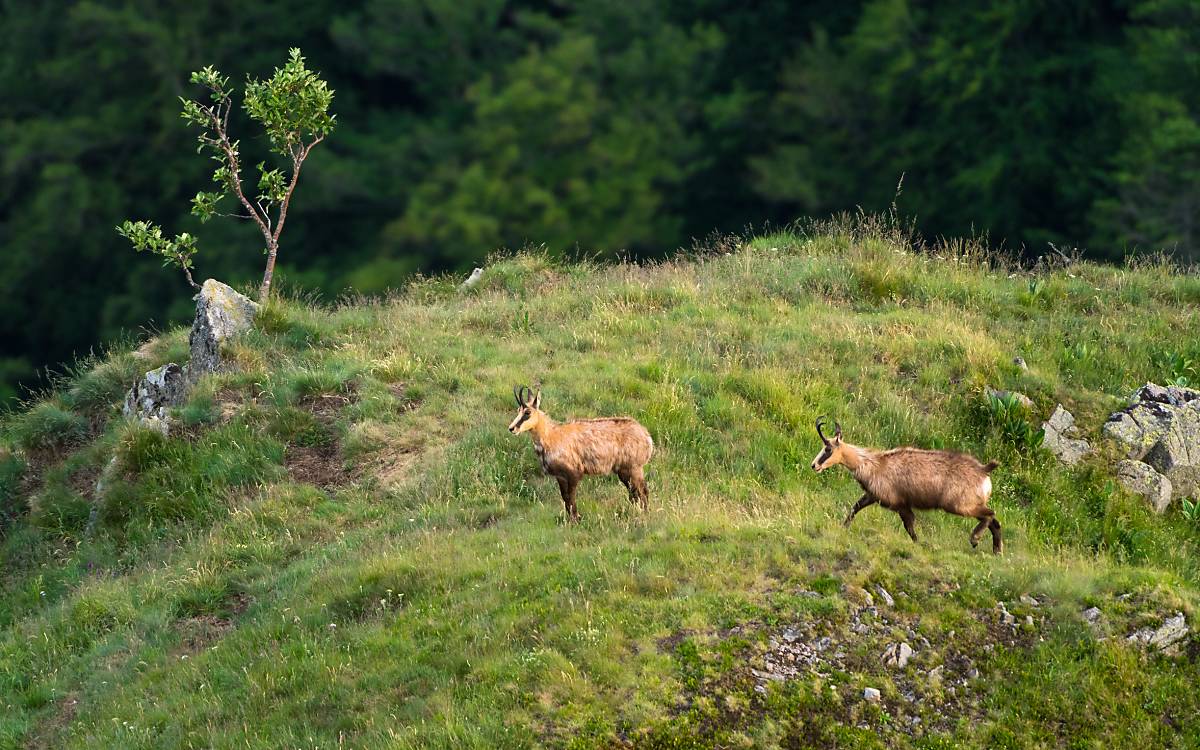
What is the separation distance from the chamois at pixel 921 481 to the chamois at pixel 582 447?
206cm

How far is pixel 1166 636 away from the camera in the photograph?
1280cm

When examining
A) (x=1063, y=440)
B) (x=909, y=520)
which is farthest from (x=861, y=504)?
(x=1063, y=440)

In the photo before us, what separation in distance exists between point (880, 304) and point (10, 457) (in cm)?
1348

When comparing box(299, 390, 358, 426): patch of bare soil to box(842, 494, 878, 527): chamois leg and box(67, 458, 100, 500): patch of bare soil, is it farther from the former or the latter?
box(842, 494, 878, 527): chamois leg

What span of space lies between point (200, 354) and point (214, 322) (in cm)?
53

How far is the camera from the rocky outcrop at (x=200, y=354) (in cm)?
1984

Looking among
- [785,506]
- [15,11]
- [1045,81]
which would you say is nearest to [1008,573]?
[785,506]

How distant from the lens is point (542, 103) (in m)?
48.1

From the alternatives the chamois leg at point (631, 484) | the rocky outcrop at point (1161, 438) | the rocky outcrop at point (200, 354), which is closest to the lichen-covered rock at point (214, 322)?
the rocky outcrop at point (200, 354)

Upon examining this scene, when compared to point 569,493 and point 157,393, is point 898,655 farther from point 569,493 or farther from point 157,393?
point 157,393

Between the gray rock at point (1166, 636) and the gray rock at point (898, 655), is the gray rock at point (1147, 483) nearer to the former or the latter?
the gray rock at point (1166, 636)

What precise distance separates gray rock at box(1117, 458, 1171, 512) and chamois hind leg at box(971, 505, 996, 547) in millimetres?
3392

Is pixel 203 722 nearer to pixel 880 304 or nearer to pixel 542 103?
pixel 880 304

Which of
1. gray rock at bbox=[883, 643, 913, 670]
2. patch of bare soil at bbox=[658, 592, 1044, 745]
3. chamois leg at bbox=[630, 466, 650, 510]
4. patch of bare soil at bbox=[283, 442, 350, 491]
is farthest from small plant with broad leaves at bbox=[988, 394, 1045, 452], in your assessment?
patch of bare soil at bbox=[283, 442, 350, 491]
